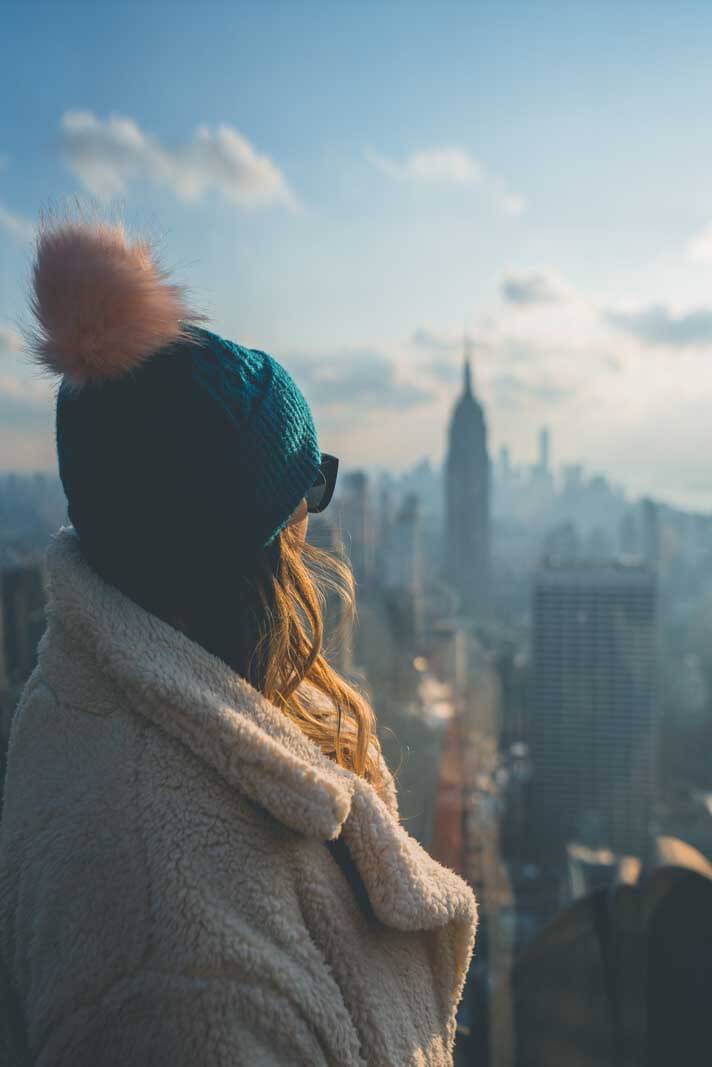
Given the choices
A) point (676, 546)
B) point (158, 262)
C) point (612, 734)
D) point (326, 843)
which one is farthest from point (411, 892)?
point (676, 546)

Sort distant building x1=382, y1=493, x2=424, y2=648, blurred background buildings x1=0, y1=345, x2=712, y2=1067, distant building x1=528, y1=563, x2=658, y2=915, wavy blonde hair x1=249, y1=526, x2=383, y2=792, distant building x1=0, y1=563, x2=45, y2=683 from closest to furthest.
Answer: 1. wavy blonde hair x1=249, y1=526, x2=383, y2=792
2. blurred background buildings x1=0, y1=345, x2=712, y2=1067
3. distant building x1=0, y1=563, x2=45, y2=683
4. distant building x1=382, y1=493, x2=424, y2=648
5. distant building x1=528, y1=563, x2=658, y2=915


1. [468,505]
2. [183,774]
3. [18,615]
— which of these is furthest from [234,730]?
[468,505]

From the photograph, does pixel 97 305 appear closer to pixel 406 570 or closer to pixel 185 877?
pixel 185 877

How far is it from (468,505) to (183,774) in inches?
498

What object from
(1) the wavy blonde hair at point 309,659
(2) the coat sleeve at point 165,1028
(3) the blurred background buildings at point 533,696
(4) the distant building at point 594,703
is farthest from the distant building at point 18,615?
(4) the distant building at point 594,703

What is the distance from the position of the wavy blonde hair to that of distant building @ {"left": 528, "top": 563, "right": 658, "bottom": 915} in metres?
7.20

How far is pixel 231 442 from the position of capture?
34cm

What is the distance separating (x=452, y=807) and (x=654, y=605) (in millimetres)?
5812

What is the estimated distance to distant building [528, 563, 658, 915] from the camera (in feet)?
24.2

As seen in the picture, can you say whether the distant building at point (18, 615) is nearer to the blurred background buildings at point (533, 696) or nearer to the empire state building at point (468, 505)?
the blurred background buildings at point (533, 696)

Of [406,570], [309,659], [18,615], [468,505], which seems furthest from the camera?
[468,505]

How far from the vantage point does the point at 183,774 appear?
31 cm

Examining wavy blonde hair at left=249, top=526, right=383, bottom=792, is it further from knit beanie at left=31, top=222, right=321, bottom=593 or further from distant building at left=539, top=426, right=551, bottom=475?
distant building at left=539, top=426, right=551, bottom=475

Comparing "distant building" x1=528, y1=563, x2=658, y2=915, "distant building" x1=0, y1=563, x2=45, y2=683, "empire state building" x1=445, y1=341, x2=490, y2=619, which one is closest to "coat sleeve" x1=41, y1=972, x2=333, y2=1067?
"distant building" x1=0, y1=563, x2=45, y2=683
